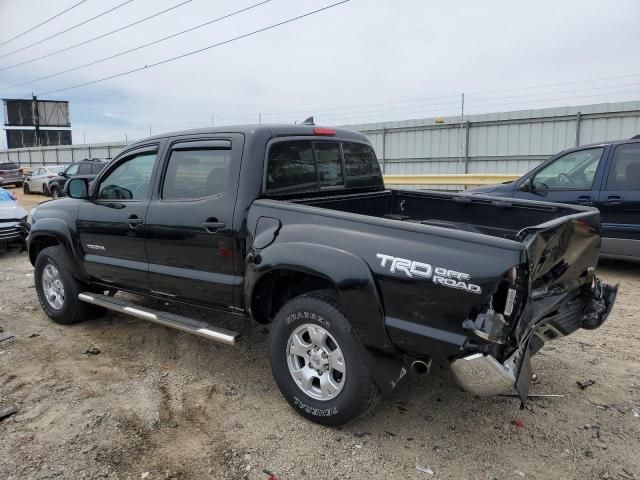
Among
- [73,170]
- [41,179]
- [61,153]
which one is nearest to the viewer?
[73,170]

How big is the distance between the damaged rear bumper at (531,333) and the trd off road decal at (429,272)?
1.17ft

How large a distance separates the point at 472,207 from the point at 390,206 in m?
0.81

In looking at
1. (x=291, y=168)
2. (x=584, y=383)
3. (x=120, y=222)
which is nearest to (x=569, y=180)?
(x=584, y=383)

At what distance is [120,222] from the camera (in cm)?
444

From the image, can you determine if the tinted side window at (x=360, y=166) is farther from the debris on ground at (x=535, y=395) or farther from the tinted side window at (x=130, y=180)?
the debris on ground at (x=535, y=395)

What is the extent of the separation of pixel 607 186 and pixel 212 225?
5.47 m

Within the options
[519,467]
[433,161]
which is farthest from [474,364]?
[433,161]

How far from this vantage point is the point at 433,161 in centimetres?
1694

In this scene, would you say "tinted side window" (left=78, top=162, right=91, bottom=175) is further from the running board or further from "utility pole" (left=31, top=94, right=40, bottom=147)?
"utility pole" (left=31, top=94, right=40, bottom=147)

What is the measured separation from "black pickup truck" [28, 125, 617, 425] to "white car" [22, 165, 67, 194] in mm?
19684

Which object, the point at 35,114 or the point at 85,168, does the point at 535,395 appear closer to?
the point at 85,168

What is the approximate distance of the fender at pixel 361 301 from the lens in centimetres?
287

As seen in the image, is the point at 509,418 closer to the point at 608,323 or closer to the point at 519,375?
the point at 519,375

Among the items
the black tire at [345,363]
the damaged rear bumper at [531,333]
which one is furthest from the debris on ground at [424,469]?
the damaged rear bumper at [531,333]
